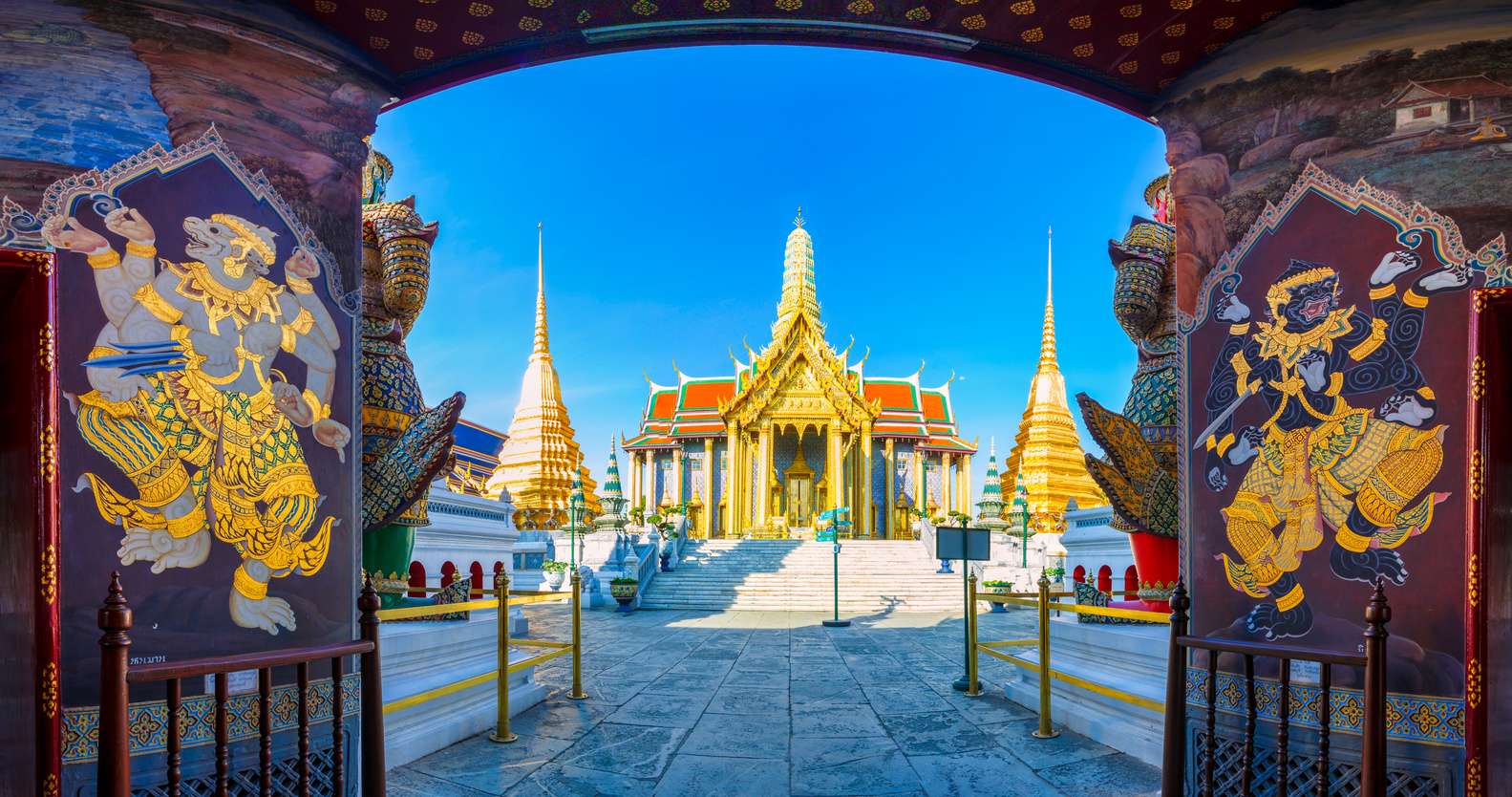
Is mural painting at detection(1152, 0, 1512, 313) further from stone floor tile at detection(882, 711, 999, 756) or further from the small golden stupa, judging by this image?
the small golden stupa

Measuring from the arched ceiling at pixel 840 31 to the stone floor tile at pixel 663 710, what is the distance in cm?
476

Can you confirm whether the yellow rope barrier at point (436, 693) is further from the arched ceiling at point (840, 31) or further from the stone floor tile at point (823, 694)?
the arched ceiling at point (840, 31)

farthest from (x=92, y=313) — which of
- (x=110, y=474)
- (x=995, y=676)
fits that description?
(x=995, y=676)

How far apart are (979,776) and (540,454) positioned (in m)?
25.3

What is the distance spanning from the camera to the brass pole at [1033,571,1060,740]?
5523 millimetres

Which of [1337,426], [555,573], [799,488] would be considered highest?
[1337,426]

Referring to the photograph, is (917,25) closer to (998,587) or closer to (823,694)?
(823,694)

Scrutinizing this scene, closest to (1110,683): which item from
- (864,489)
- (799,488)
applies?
(864,489)

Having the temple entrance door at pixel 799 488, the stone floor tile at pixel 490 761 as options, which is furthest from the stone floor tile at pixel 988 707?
the temple entrance door at pixel 799 488

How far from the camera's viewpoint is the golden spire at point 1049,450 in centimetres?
2591

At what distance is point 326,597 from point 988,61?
4658 mm

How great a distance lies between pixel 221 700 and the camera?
2.91 m

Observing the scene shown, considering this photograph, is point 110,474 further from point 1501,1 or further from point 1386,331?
point 1501,1

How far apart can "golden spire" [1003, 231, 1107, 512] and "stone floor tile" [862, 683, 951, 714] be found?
19.3 m
